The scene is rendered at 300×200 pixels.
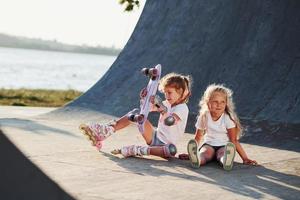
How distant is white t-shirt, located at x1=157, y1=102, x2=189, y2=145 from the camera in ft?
17.6

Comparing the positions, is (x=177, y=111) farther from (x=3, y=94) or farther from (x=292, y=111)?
(x=3, y=94)

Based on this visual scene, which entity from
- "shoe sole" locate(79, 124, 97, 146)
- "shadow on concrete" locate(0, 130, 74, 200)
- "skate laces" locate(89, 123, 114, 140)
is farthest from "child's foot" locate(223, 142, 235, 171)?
"shadow on concrete" locate(0, 130, 74, 200)

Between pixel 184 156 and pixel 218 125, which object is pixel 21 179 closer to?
pixel 184 156

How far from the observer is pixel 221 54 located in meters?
9.34

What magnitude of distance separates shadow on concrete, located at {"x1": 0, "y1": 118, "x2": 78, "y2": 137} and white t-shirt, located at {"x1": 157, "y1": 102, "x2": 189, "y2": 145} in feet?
6.89

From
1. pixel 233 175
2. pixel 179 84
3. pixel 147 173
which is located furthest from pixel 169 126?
pixel 233 175

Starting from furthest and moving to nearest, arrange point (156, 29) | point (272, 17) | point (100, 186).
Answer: point (156, 29), point (272, 17), point (100, 186)

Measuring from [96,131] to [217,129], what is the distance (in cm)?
133

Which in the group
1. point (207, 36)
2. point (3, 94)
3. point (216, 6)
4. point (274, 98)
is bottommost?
point (3, 94)

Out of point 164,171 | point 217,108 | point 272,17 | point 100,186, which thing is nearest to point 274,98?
point 272,17

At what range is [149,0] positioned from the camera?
12.2m

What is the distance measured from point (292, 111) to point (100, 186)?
4.24m

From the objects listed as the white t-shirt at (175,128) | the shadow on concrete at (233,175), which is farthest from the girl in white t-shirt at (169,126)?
the shadow on concrete at (233,175)

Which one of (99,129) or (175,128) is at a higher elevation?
(175,128)
